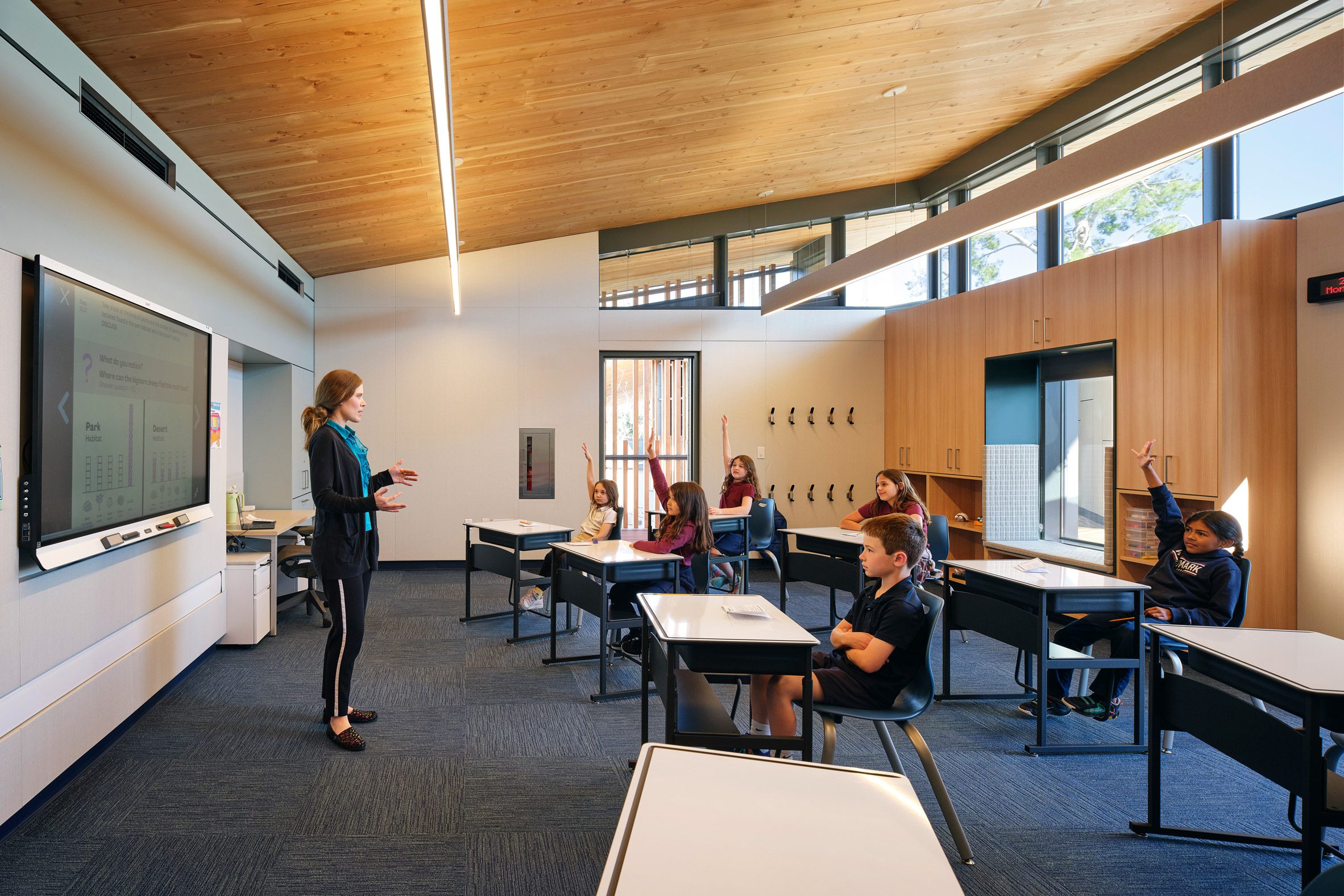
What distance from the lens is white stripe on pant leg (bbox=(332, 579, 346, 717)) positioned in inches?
126

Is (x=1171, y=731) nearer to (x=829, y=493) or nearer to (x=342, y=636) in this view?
(x=342, y=636)

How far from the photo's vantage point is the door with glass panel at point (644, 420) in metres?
7.87

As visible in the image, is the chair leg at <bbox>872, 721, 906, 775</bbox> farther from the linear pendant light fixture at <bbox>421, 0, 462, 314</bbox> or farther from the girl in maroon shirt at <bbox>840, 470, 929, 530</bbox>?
the linear pendant light fixture at <bbox>421, 0, 462, 314</bbox>

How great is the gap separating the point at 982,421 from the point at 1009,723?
10.5 feet

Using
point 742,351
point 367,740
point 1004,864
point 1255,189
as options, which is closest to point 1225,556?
point 1004,864

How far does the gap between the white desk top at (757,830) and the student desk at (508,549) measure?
3.55 m

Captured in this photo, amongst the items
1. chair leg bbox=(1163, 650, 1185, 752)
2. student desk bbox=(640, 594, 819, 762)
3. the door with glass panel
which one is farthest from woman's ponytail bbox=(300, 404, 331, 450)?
the door with glass panel

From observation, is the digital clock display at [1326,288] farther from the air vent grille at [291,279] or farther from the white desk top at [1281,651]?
the air vent grille at [291,279]

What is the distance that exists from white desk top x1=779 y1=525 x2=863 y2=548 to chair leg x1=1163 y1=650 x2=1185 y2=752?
1.80 m

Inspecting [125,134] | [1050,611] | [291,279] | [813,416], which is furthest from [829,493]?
[125,134]

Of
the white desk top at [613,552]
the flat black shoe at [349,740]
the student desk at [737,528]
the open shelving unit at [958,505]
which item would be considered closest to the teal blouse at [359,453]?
the flat black shoe at [349,740]

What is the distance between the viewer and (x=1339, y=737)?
2.48 m

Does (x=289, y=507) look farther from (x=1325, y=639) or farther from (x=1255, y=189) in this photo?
(x=1255, y=189)

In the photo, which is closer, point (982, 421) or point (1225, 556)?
point (1225, 556)
